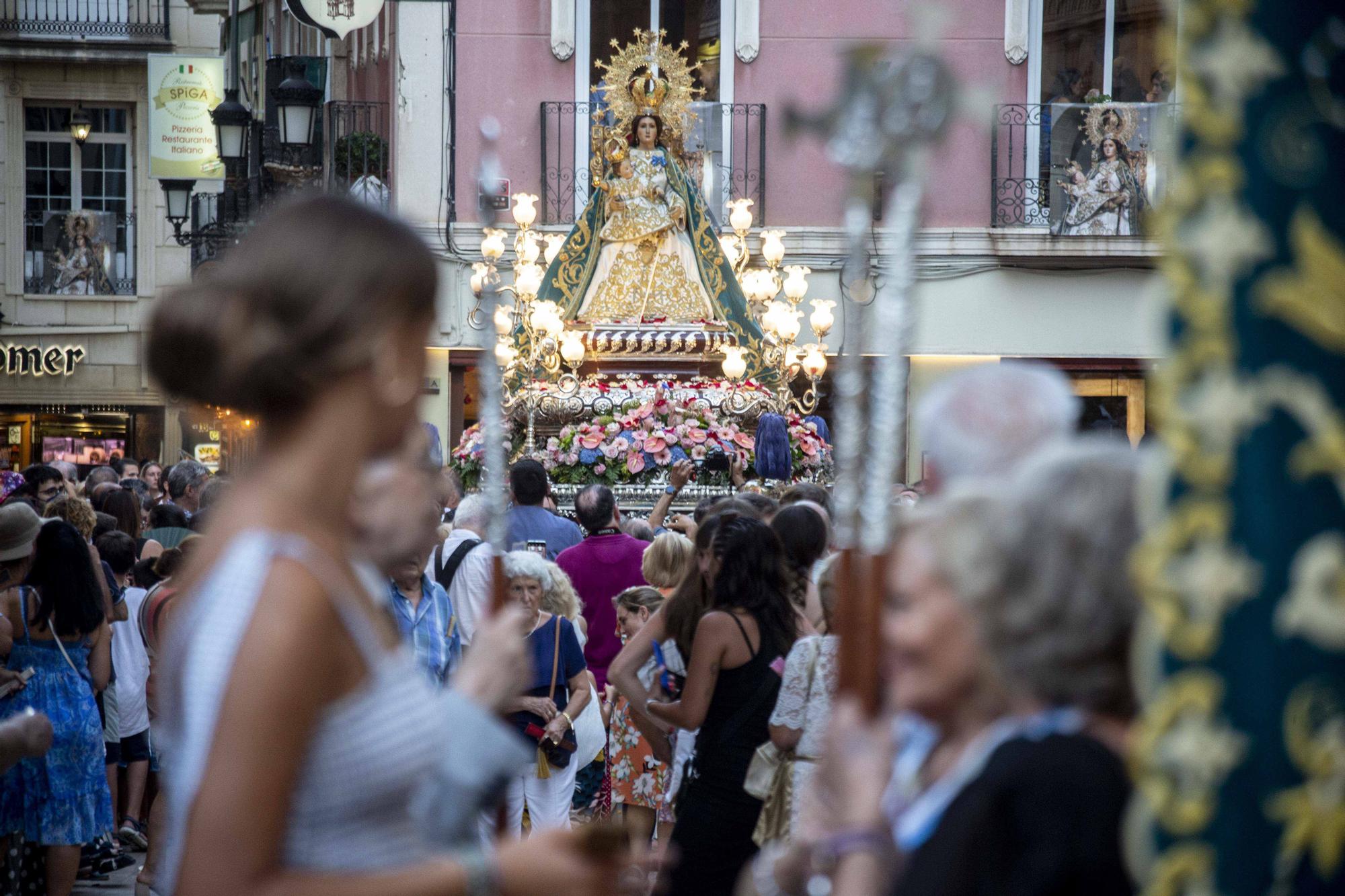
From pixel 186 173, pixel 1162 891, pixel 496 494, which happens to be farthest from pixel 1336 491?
pixel 186 173

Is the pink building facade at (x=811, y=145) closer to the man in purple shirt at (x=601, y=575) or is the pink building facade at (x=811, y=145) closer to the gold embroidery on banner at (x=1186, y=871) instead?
the man in purple shirt at (x=601, y=575)

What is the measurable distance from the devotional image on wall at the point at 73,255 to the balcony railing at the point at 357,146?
265 inches

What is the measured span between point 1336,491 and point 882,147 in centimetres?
59

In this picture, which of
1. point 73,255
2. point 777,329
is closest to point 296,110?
point 777,329

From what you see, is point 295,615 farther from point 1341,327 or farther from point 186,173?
point 186,173

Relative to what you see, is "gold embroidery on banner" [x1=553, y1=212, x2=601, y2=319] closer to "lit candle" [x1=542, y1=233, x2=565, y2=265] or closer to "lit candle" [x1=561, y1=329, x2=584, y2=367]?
"lit candle" [x1=561, y1=329, x2=584, y2=367]

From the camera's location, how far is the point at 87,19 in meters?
22.4

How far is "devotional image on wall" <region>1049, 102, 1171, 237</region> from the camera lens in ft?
54.6

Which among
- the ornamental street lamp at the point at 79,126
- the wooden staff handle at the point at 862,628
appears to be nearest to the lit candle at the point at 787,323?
the wooden staff handle at the point at 862,628

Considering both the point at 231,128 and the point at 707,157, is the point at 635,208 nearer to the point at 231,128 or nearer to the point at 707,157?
the point at 231,128

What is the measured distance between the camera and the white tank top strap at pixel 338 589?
151 cm

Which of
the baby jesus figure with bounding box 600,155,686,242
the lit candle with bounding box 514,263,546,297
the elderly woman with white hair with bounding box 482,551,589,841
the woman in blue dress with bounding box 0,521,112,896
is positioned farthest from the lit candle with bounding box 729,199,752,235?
the woman in blue dress with bounding box 0,521,112,896

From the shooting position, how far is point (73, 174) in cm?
2239

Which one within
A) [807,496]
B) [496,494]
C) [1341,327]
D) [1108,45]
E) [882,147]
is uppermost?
[1108,45]
